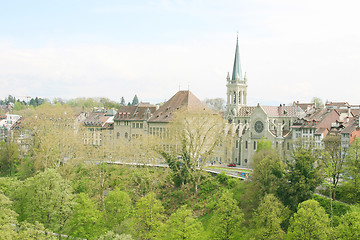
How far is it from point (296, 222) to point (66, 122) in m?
58.7

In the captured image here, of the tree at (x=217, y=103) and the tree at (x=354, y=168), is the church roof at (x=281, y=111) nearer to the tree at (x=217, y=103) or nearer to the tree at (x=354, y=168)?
the tree at (x=354, y=168)

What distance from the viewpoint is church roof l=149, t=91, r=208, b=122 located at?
92.8 m

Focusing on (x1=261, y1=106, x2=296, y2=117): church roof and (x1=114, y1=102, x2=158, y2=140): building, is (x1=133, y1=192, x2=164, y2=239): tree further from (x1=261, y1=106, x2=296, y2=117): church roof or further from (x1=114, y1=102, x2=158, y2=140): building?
(x1=114, y1=102, x2=158, y2=140): building

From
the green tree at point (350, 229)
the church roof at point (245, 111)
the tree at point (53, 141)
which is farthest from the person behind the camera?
the church roof at point (245, 111)

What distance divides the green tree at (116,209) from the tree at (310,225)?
61.2 feet

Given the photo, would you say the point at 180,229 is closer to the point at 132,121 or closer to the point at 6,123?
the point at 132,121

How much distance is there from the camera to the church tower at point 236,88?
99.5 metres

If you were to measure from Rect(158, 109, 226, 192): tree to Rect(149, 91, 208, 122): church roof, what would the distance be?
25.5m

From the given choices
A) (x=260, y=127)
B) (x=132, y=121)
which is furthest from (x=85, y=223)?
(x=132, y=121)

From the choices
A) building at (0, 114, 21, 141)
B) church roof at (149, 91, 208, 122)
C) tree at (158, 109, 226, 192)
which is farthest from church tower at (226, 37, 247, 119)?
building at (0, 114, 21, 141)

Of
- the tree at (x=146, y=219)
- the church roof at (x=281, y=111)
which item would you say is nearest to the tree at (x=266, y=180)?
the tree at (x=146, y=219)

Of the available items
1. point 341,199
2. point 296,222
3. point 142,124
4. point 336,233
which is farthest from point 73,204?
point 142,124

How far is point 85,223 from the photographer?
49438mm

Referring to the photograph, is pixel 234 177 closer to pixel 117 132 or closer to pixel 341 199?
pixel 341 199
